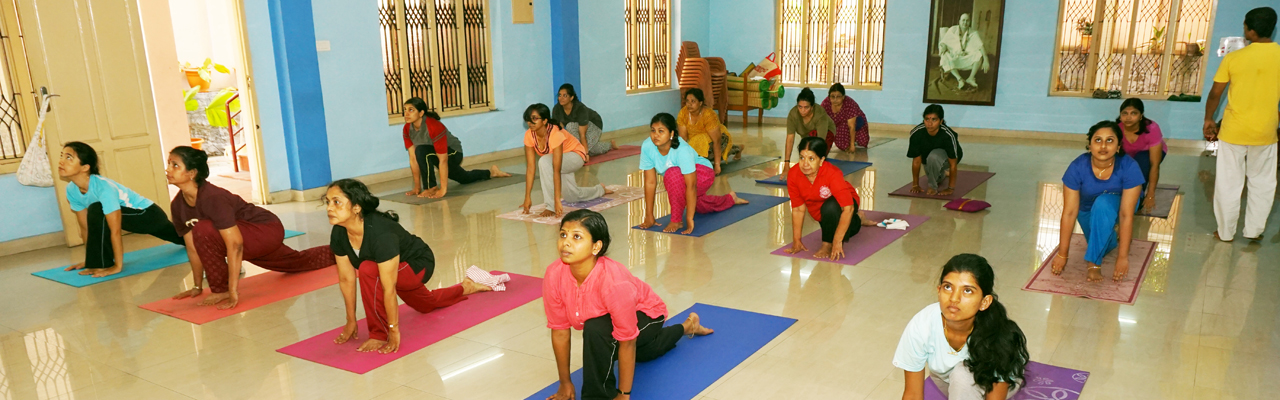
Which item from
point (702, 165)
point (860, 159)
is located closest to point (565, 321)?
point (702, 165)

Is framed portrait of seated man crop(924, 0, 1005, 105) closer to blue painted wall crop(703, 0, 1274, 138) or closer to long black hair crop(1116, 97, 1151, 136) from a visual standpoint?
blue painted wall crop(703, 0, 1274, 138)

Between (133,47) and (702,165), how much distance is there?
151 inches

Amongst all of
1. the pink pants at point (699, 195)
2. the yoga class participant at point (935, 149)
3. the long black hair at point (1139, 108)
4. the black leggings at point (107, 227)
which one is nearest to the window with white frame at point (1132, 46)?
the yoga class participant at point (935, 149)

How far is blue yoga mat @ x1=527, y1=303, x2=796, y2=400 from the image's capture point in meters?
2.97

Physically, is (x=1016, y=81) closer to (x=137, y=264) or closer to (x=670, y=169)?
(x=670, y=169)

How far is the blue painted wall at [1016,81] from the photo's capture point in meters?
9.11

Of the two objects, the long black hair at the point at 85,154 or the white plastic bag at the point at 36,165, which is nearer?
the long black hair at the point at 85,154

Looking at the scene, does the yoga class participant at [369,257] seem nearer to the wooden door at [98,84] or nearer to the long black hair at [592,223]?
the long black hair at [592,223]

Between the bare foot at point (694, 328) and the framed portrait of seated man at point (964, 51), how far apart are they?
794cm

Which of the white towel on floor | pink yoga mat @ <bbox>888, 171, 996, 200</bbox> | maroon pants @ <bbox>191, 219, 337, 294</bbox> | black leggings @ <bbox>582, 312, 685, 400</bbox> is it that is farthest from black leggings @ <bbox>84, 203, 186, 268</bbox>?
pink yoga mat @ <bbox>888, 171, 996, 200</bbox>

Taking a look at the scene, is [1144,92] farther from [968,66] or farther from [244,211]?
[244,211]

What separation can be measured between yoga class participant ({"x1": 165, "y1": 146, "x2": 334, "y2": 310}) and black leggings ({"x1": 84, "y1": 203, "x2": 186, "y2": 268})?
488 millimetres

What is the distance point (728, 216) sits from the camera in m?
5.88

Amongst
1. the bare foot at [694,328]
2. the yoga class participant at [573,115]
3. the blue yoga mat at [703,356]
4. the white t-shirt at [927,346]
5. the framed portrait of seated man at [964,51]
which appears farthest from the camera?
the framed portrait of seated man at [964,51]
